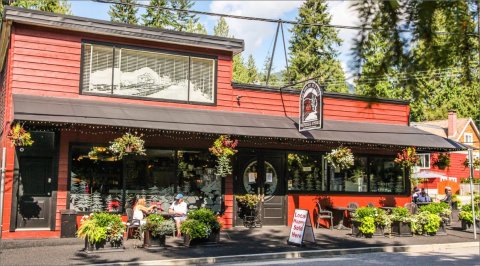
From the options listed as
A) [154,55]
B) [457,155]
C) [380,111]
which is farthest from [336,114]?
[457,155]

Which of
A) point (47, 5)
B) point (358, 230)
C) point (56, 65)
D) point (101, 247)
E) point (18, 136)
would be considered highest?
point (47, 5)

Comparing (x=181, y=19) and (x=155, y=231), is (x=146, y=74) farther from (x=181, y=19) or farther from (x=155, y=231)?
(x=181, y=19)

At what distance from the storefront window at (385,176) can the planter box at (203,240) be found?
8.58 meters

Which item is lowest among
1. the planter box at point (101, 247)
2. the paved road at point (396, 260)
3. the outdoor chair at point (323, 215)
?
the paved road at point (396, 260)

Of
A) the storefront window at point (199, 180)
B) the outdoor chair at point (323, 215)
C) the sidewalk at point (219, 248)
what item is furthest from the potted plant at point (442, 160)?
the storefront window at point (199, 180)

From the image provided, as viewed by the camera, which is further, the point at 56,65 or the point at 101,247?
the point at 56,65

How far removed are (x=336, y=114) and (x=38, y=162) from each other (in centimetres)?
1114

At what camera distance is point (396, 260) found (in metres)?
11.7

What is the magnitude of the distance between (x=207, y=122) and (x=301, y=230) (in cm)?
478

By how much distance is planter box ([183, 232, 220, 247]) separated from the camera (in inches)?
519

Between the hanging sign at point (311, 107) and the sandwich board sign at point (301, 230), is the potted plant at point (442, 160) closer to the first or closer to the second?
the hanging sign at point (311, 107)

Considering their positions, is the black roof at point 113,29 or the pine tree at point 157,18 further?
the pine tree at point 157,18

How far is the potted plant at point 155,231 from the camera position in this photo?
12.7 meters

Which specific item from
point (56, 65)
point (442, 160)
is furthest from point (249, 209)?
point (442, 160)
